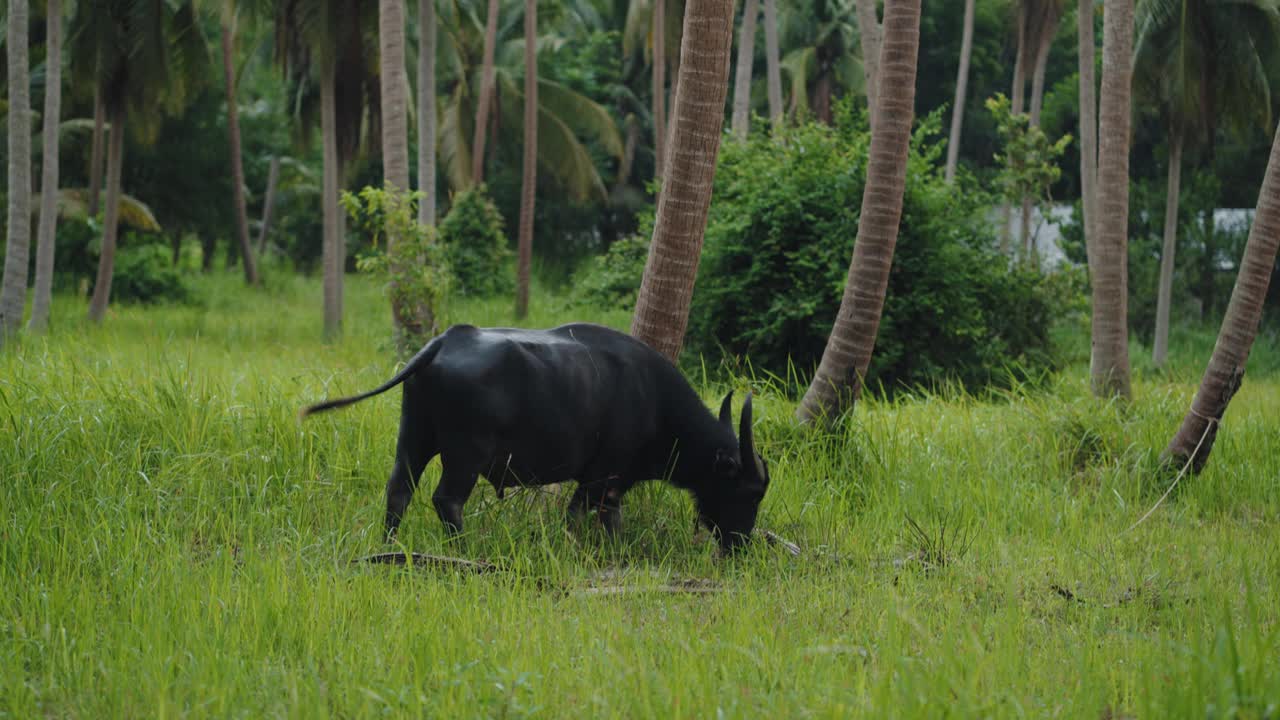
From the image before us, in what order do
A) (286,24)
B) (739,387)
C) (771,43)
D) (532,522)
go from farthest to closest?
(771,43)
(286,24)
(739,387)
(532,522)

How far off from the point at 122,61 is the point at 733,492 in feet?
54.3

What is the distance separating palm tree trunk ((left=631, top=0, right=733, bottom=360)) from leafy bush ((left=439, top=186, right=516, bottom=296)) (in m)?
17.0

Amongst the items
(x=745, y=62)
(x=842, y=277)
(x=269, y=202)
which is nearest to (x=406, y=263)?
(x=842, y=277)

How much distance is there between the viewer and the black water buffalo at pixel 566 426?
193 inches

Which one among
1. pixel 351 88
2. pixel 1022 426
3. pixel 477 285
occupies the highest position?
pixel 351 88

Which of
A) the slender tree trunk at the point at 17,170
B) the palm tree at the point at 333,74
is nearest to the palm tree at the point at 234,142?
the palm tree at the point at 333,74

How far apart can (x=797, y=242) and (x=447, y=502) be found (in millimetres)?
9107

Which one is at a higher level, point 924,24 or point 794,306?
point 924,24

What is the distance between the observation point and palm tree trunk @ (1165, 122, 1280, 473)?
6.99m

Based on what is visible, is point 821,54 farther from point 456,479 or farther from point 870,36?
point 456,479

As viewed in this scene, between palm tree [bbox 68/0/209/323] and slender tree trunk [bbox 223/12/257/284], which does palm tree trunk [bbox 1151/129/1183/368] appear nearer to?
palm tree [bbox 68/0/209/323]

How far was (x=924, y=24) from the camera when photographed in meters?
36.4

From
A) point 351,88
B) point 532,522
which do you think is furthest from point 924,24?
point 532,522

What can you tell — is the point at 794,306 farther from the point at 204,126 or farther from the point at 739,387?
the point at 204,126
